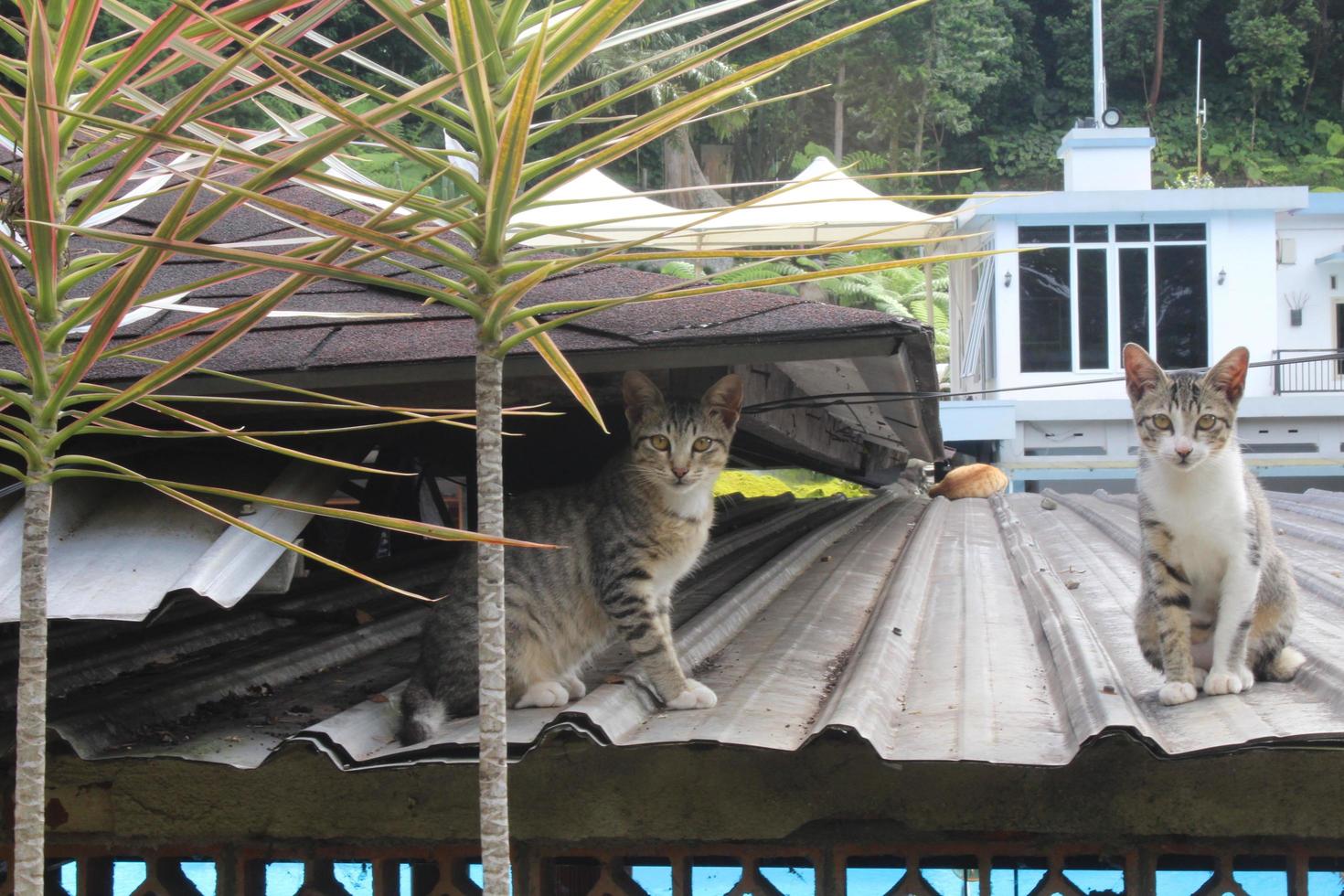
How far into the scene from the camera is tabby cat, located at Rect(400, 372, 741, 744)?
2861mm

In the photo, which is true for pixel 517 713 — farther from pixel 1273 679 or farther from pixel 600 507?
pixel 1273 679

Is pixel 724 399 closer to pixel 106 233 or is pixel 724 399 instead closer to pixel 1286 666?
pixel 1286 666

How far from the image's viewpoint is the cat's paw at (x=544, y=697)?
2900mm

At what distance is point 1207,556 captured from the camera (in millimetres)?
2812

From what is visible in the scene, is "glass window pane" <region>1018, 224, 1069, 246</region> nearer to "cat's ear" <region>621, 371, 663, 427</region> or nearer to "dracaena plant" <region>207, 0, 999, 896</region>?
"cat's ear" <region>621, 371, 663, 427</region>

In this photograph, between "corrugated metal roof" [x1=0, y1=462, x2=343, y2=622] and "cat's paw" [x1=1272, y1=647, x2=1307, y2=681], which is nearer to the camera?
"corrugated metal roof" [x1=0, y1=462, x2=343, y2=622]

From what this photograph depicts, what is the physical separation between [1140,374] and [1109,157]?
18245 millimetres

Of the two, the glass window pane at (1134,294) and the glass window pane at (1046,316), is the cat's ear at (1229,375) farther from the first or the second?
the glass window pane at (1134,294)

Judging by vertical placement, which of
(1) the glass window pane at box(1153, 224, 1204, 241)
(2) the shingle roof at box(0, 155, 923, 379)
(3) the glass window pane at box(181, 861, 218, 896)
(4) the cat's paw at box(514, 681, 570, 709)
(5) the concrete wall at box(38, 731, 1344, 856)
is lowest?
(3) the glass window pane at box(181, 861, 218, 896)

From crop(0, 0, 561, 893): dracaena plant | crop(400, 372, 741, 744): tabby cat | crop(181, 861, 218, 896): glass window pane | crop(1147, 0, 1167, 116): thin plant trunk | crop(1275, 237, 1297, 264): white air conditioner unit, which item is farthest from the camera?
crop(1147, 0, 1167, 116): thin plant trunk

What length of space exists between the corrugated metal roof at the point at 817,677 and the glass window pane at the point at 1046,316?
14803 mm

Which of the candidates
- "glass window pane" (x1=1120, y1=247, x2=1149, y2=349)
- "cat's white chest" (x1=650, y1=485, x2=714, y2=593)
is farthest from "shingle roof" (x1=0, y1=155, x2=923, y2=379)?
"glass window pane" (x1=1120, y1=247, x2=1149, y2=349)

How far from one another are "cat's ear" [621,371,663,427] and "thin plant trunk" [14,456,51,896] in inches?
73.1

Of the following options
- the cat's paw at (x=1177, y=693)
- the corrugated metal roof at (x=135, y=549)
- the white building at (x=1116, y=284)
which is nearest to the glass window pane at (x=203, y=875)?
the corrugated metal roof at (x=135, y=549)
